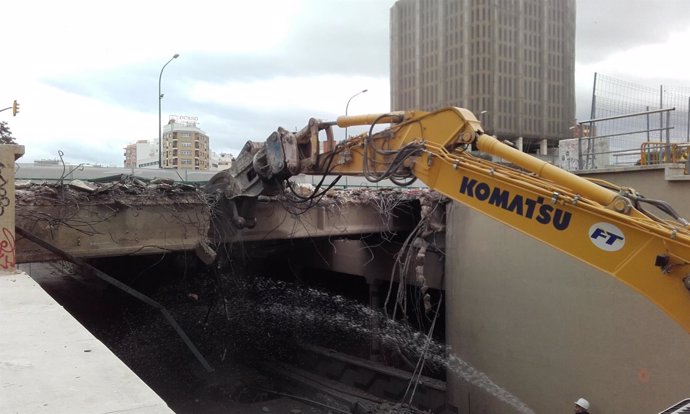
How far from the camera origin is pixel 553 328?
8.51 metres

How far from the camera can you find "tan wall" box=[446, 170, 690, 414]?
7195 mm

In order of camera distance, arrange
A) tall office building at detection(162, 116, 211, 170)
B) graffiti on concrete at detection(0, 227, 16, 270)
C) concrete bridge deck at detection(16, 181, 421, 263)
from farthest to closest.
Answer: tall office building at detection(162, 116, 211, 170), concrete bridge deck at detection(16, 181, 421, 263), graffiti on concrete at detection(0, 227, 16, 270)

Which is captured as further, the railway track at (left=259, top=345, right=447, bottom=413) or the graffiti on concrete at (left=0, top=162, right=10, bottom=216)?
the railway track at (left=259, top=345, right=447, bottom=413)

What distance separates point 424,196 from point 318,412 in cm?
527

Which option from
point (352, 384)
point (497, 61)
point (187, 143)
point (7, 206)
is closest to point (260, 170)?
point (7, 206)

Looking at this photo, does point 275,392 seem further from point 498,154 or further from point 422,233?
point 498,154

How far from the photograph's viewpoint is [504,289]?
9.34 m

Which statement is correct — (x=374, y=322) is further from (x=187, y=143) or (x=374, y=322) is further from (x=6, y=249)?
(x=187, y=143)

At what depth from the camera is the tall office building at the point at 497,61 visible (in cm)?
4984

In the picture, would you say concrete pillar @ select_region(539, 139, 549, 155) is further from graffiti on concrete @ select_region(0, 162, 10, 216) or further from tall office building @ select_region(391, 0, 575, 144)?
graffiti on concrete @ select_region(0, 162, 10, 216)

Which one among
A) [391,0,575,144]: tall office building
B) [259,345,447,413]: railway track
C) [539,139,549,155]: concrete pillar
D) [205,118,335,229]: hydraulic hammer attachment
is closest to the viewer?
[205,118,335,229]: hydraulic hammer attachment

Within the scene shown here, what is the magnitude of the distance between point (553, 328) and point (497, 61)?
151 ft

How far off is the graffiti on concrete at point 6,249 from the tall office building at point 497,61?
46.4 metres

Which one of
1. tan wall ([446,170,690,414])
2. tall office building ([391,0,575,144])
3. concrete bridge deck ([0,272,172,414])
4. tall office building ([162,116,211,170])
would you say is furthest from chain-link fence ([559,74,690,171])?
tall office building ([162,116,211,170])
